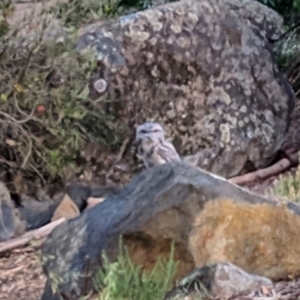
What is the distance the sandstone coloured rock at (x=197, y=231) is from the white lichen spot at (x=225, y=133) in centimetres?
397

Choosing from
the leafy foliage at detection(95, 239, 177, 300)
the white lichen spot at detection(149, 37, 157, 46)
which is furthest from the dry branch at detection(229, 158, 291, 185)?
the leafy foliage at detection(95, 239, 177, 300)

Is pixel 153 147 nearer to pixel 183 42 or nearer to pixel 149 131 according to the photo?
pixel 149 131

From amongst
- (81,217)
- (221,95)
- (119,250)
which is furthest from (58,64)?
(119,250)

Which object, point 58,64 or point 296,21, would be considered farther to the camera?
point 296,21

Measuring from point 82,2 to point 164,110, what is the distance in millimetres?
1266

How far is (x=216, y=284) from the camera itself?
319cm

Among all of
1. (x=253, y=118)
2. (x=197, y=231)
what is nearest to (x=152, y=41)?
(x=253, y=118)

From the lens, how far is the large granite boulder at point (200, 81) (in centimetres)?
783

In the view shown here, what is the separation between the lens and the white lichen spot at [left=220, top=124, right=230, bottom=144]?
26.7 ft

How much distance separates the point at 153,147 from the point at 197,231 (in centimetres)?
310

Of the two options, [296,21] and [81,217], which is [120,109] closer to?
[296,21]

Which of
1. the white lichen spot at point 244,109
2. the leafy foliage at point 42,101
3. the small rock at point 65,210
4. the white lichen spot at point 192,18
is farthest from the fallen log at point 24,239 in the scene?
the white lichen spot at point 192,18

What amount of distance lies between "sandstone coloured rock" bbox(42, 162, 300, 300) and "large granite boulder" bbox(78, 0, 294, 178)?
3579mm

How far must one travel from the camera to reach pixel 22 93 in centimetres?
701
